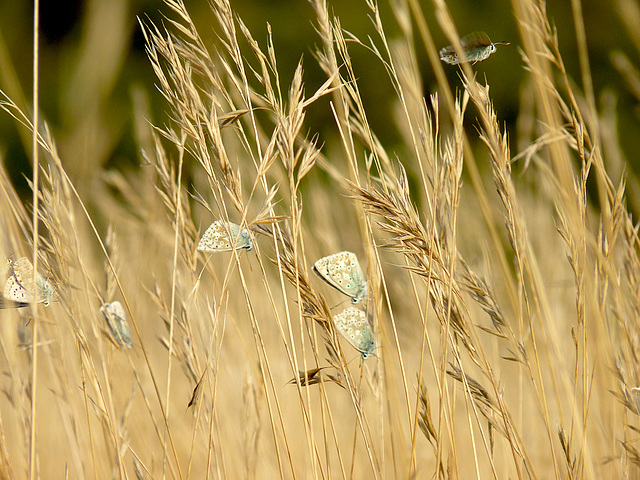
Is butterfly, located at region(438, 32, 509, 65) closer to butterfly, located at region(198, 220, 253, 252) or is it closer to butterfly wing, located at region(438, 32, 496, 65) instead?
butterfly wing, located at region(438, 32, 496, 65)

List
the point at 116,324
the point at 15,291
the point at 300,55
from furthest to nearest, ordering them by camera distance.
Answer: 1. the point at 300,55
2. the point at 116,324
3. the point at 15,291

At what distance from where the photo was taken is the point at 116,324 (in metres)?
0.83

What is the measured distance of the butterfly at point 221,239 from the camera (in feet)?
2.38

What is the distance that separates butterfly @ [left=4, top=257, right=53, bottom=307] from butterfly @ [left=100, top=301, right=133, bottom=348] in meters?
0.09

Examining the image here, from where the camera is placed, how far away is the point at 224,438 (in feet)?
4.03

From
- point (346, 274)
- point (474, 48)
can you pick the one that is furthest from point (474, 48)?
point (346, 274)

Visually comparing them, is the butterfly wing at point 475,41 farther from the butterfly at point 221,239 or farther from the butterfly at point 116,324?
the butterfly at point 116,324

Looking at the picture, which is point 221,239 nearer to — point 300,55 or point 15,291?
point 15,291

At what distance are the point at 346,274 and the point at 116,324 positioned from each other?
374 millimetres

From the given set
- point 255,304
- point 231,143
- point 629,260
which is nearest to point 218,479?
point 629,260

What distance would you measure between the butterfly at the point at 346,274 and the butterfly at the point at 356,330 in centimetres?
3

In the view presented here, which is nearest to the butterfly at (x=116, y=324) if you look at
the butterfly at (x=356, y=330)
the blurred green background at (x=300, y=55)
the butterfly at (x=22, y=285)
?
the butterfly at (x=22, y=285)

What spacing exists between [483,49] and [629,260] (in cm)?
40

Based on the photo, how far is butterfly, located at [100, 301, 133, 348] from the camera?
2.64ft
